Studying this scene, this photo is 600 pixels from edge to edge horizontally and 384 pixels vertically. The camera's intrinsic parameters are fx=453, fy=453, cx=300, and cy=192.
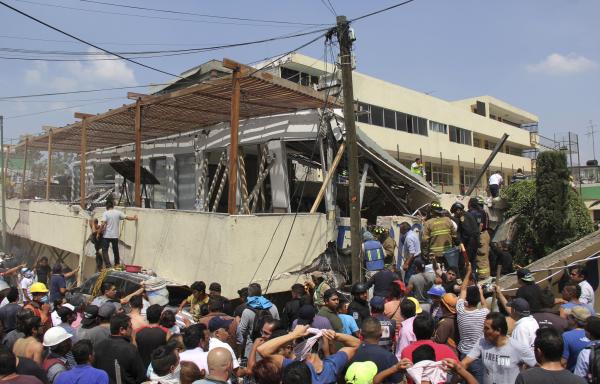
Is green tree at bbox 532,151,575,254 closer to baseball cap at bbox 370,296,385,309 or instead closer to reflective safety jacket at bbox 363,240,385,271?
reflective safety jacket at bbox 363,240,385,271

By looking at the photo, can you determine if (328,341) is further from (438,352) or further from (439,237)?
(439,237)

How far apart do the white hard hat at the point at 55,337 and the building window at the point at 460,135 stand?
30970mm

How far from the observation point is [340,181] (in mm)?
14406

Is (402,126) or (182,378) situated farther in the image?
(402,126)

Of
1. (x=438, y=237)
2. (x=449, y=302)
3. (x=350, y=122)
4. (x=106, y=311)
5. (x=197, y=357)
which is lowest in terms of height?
(x=197, y=357)

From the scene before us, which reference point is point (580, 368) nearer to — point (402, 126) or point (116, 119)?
point (116, 119)

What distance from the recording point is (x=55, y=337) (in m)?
4.49

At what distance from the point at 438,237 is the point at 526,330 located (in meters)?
4.15

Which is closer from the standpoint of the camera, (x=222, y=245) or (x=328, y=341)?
(x=328, y=341)

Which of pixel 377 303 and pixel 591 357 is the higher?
pixel 377 303

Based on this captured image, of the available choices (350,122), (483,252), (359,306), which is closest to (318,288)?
(359,306)

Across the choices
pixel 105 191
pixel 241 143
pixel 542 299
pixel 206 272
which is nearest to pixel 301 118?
pixel 241 143

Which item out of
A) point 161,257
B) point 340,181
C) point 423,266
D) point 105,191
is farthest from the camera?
Result: point 105,191

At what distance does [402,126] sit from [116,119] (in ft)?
60.5
